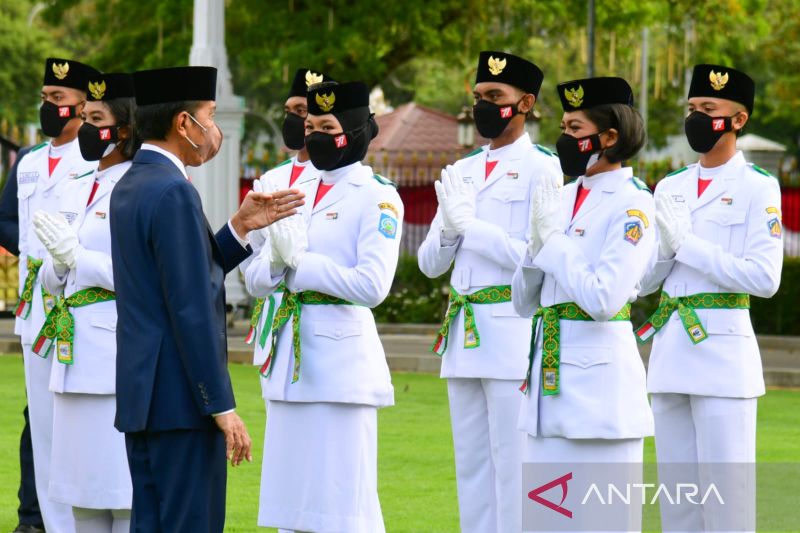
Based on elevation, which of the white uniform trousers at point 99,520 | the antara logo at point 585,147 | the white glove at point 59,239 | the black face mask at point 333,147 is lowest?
A: the white uniform trousers at point 99,520

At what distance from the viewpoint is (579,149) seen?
258 inches

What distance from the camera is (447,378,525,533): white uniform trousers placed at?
766 cm

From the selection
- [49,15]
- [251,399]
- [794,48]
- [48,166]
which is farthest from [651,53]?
[48,166]

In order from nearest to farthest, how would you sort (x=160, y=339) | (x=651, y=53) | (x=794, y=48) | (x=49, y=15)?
(x=160, y=339) → (x=49, y=15) → (x=794, y=48) → (x=651, y=53)

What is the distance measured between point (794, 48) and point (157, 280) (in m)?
27.2

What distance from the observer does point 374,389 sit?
7.10 metres

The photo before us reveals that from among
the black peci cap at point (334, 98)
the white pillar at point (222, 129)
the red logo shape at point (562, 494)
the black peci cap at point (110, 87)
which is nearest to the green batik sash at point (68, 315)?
the black peci cap at point (110, 87)

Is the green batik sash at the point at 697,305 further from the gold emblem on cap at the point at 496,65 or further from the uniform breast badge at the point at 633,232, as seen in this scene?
the gold emblem on cap at the point at 496,65

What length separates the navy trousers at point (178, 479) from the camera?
5547 millimetres

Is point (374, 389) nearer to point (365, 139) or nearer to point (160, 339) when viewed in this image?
point (365, 139)

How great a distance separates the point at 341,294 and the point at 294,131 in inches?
71.5

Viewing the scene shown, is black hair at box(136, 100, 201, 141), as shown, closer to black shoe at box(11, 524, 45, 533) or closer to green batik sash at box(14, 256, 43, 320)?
green batik sash at box(14, 256, 43, 320)

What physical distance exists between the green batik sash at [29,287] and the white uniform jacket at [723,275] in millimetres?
3063

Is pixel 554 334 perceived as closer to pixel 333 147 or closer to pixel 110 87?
pixel 333 147
